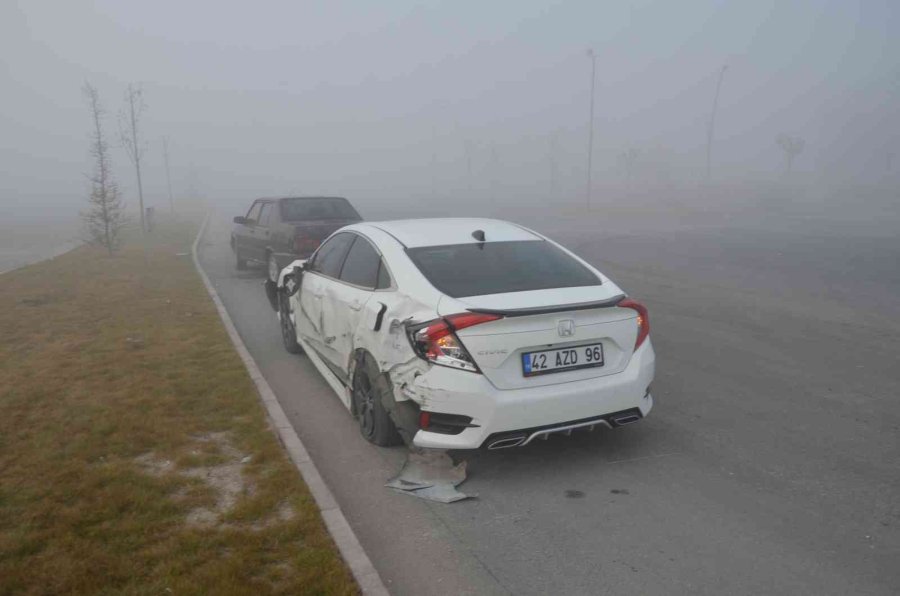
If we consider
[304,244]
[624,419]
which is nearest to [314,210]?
[304,244]

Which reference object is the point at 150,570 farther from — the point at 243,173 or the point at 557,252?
the point at 243,173

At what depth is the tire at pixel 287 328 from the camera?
7.59 meters

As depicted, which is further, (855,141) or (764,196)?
(855,141)

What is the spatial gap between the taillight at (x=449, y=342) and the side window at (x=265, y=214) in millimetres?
9717

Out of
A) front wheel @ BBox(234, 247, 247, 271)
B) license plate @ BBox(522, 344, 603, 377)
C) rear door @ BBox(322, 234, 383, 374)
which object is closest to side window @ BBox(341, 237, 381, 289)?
rear door @ BBox(322, 234, 383, 374)

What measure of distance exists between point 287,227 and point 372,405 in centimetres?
793

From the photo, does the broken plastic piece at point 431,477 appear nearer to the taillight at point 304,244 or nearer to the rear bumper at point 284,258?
the rear bumper at point 284,258

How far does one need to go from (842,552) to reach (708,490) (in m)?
0.83

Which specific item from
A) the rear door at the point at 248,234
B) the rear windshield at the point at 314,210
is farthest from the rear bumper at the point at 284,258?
the rear door at the point at 248,234

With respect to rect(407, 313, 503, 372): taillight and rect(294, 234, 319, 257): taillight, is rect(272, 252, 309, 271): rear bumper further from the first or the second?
rect(407, 313, 503, 372): taillight

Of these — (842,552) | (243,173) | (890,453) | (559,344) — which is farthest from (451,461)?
(243,173)

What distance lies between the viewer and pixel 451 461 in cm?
471

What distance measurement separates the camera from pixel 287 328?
775 centimetres

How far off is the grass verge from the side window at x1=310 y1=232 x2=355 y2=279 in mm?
1231
